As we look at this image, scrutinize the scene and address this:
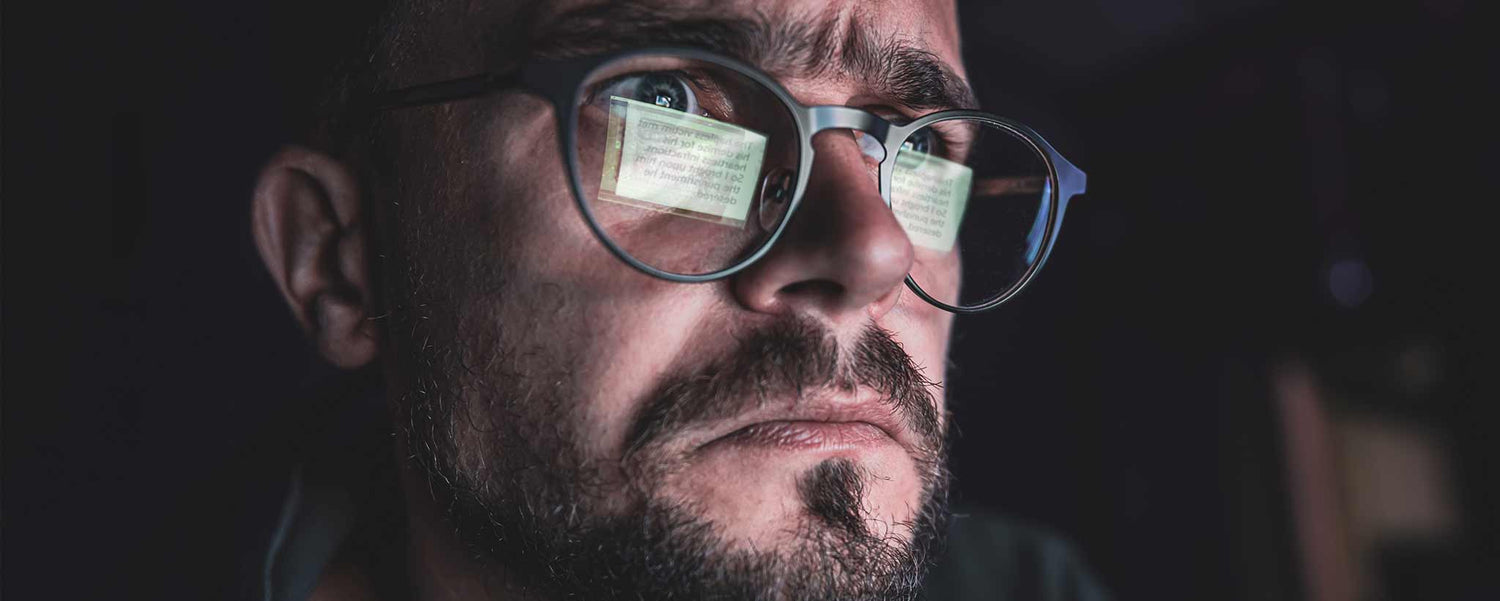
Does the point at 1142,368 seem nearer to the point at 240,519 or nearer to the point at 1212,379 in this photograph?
the point at 1212,379

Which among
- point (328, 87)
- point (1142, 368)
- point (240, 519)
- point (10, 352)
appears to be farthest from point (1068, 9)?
point (10, 352)

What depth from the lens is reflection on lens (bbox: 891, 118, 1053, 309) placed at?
1.12 metres

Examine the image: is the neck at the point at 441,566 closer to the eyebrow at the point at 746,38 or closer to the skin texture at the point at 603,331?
the skin texture at the point at 603,331

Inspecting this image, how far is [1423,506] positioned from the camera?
288 centimetres

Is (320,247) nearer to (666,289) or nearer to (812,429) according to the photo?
(666,289)

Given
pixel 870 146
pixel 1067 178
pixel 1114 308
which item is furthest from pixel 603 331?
pixel 1114 308

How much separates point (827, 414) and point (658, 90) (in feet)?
1.21

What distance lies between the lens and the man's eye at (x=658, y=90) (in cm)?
89

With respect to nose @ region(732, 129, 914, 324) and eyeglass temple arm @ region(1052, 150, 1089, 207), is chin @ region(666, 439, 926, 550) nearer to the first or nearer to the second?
nose @ region(732, 129, 914, 324)

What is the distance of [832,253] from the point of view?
0.87m

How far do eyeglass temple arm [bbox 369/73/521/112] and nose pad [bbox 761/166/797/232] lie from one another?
0.88 feet

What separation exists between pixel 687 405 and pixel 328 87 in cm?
71

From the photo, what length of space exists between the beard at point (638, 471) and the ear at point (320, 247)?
0.16 m

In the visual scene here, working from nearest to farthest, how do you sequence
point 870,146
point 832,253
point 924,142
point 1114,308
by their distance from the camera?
point 832,253 < point 870,146 < point 924,142 < point 1114,308
